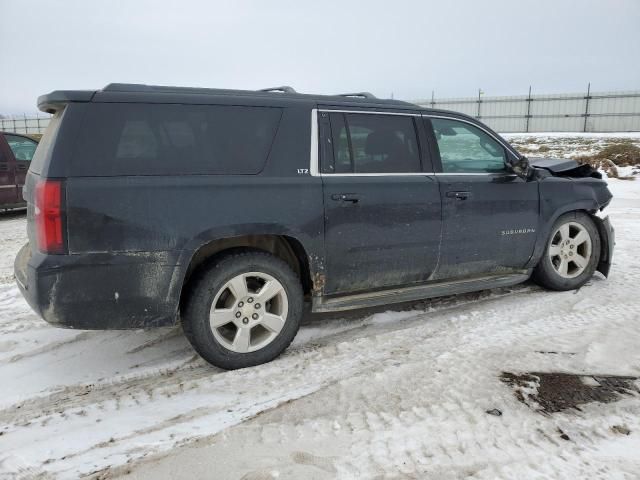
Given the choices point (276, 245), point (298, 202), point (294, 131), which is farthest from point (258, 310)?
point (294, 131)

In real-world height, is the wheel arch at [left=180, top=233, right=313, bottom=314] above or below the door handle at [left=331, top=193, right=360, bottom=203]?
below

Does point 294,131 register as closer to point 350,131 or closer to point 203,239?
point 350,131

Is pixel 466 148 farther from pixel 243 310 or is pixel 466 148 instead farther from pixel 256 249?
pixel 243 310

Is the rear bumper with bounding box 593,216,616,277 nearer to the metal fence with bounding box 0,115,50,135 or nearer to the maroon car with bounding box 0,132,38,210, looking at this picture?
the maroon car with bounding box 0,132,38,210

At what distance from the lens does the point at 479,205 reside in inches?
158

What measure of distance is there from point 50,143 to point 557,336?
11.8ft

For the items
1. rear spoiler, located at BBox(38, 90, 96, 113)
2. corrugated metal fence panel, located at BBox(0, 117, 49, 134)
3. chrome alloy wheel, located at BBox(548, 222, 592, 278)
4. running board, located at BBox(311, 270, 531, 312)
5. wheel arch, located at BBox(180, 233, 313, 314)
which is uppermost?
corrugated metal fence panel, located at BBox(0, 117, 49, 134)

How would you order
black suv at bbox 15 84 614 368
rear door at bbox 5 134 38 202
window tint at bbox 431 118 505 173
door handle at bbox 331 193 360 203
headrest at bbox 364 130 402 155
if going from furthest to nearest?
1. rear door at bbox 5 134 38 202
2. window tint at bbox 431 118 505 173
3. headrest at bbox 364 130 402 155
4. door handle at bbox 331 193 360 203
5. black suv at bbox 15 84 614 368

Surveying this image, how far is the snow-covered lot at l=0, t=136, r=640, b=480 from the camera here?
7.52 feet

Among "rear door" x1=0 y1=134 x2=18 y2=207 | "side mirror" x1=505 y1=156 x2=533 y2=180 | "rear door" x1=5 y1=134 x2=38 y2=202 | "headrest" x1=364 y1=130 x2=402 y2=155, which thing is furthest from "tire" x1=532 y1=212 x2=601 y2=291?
"rear door" x1=0 y1=134 x2=18 y2=207

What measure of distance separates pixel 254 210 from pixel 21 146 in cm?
814

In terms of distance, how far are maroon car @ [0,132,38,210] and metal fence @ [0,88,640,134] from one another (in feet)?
93.7

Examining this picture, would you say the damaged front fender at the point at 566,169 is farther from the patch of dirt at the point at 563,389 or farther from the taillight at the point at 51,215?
the taillight at the point at 51,215

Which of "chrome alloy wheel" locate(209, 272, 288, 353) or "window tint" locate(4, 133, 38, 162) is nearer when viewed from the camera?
"chrome alloy wheel" locate(209, 272, 288, 353)
